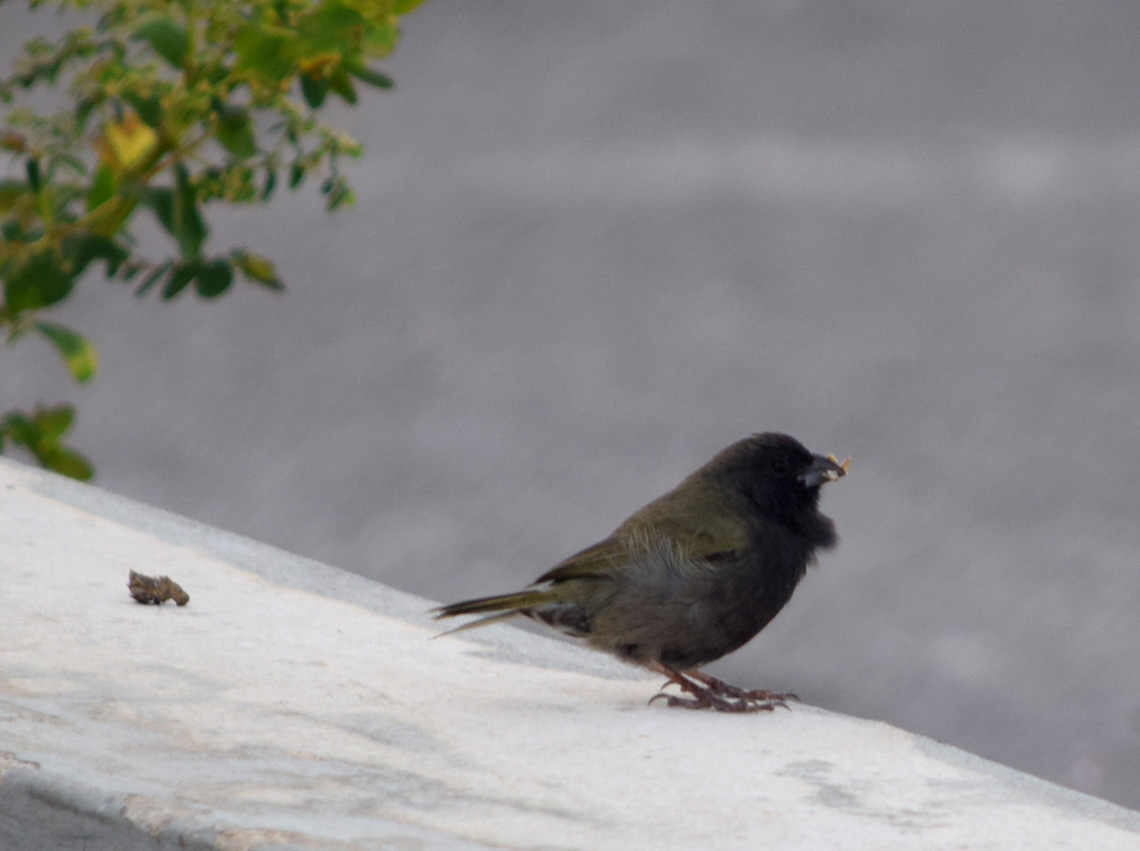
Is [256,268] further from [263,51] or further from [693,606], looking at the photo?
[693,606]

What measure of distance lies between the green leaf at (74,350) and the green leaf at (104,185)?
8.8 inches

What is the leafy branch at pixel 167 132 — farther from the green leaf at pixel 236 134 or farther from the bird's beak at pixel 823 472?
the bird's beak at pixel 823 472

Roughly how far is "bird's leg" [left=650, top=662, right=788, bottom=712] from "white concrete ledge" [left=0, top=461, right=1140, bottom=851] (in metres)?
0.04

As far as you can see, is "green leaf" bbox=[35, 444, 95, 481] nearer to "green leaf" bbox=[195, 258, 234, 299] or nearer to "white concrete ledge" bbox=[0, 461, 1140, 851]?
"white concrete ledge" bbox=[0, 461, 1140, 851]

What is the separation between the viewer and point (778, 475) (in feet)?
8.13

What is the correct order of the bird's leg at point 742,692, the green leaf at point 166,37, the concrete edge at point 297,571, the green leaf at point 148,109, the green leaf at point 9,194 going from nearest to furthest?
the green leaf at point 166,37 → the green leaf at point 148,109 → the bird's leg at point 742,692 → the green leaf at point 9,194 → the concrete edge at point 297,571

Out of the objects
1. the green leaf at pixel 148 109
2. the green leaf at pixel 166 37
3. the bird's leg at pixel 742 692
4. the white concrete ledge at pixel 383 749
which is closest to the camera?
the white concrete ledge at pixel 383 749

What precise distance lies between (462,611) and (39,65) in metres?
1.19

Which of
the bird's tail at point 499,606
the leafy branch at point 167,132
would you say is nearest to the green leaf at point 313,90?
the leafy branch at point 167,132

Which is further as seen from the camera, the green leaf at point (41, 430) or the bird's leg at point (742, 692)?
the green leaf at point (41, 430)

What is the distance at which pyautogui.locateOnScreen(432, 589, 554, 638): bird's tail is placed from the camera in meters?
2.26

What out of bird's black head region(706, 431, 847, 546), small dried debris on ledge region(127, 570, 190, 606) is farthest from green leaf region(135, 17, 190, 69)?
bird's black head region(706, 431, 847, 546)

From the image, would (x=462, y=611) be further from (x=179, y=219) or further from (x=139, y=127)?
(x=139, y=127)

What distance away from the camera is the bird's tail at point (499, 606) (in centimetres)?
A: 226
